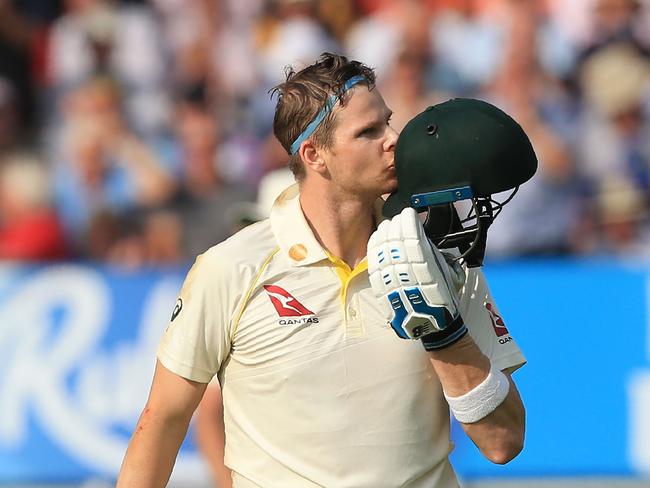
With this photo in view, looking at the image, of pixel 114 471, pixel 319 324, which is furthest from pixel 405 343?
pixel 114 471

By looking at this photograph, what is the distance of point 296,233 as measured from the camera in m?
3.88

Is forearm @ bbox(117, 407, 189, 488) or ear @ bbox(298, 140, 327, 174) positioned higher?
ear @ bbox(298, 140, 327, 174)

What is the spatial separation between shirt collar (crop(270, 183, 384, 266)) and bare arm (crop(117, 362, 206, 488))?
502mm

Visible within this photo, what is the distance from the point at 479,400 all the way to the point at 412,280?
47 cm

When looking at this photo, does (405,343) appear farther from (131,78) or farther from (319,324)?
(131,78)

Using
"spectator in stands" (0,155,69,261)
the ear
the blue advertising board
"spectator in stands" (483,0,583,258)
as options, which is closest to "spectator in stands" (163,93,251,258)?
the blue advertising board

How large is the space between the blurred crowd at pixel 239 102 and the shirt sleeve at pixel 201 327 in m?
5.54

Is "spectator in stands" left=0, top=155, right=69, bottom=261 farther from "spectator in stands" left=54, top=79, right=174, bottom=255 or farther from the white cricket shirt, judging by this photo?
the white cricket shirt

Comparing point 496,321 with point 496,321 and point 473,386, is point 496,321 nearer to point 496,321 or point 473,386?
point 496,321

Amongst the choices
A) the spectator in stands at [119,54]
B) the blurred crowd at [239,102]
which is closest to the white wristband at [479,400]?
the blurred crowd at [239,102]

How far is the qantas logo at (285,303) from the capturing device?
3.74 meters

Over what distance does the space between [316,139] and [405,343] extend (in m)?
0.69

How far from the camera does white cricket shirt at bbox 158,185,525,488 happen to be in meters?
3.66

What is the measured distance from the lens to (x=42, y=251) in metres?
9.99
